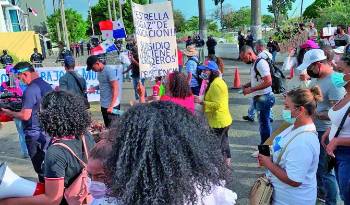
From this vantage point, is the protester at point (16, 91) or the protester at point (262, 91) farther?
the protester at point (16, 91)

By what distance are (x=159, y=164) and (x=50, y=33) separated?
66.0m

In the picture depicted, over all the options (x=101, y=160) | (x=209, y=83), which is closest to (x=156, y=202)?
(x=101, y=160)

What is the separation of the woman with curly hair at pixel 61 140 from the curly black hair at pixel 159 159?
2.92 ft

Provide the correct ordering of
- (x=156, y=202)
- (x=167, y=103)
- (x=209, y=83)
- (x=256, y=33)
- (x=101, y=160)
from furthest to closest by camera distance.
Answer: (x=256, y=33) → (x=209, y=83) → (x=101, y=160) → (x=167, y=103) → (x=156, y=202)

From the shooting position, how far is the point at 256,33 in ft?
59.9

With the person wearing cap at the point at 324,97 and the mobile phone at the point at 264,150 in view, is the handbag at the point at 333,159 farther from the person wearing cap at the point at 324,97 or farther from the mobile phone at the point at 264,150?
the mobile phone at the point at 264,150

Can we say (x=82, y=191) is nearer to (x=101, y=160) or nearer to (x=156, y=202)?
(x=101, y=160)

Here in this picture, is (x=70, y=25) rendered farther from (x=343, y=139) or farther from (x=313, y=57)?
(x=343, y=139)

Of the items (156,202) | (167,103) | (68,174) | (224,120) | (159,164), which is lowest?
(224,120)

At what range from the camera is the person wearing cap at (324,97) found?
375cm

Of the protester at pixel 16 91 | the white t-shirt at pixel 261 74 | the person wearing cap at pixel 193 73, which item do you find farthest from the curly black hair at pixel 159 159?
the person wearing cap at pixel 193 73

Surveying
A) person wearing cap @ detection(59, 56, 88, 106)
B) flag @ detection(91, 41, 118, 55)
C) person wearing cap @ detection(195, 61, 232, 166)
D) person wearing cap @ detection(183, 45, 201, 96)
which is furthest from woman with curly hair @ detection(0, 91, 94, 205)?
flag @ detection(91, 41, 118, 55)

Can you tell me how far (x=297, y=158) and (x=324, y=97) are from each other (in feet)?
4.77

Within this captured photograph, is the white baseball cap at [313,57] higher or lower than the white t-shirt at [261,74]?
higher
